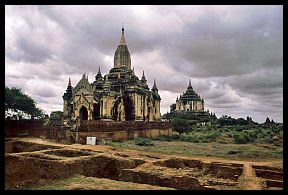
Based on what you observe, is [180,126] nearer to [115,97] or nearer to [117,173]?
[115,97]

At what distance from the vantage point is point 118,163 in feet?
48.3

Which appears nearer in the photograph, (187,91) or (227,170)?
(227,170)

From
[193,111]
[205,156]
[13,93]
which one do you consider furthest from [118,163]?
[193,111]

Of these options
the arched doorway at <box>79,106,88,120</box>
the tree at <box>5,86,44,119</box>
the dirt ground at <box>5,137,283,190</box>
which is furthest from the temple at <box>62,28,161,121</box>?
the dirt ground at <box>5,137,283,190</box>

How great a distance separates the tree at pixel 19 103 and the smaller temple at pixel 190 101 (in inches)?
1612

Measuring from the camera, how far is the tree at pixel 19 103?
41.5 meters

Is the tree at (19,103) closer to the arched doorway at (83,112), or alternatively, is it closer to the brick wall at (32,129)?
the arched doorway at (83,112)

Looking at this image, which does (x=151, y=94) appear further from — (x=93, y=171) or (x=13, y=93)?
(x=93, y=171)

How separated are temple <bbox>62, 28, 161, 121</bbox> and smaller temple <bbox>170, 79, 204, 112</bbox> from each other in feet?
96.5

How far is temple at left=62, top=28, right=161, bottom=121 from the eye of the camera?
37.9 meters

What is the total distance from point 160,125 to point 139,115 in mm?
4032

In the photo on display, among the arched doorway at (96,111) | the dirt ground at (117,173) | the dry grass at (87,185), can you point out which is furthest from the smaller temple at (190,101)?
the dry grass at (87,185)

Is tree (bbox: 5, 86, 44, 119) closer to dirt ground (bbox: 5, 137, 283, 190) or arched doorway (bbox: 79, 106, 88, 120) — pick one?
arched doorway (bbox: 79, 106, 88, 120)
